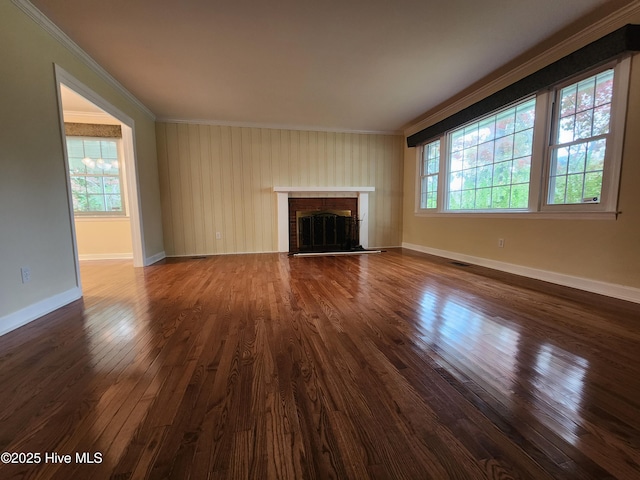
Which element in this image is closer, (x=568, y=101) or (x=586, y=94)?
(x=586, y=94)

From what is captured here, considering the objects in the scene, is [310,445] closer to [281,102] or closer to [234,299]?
[234,299]

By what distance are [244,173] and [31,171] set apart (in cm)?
316

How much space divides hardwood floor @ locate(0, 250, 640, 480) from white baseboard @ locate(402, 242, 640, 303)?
184 millimetres

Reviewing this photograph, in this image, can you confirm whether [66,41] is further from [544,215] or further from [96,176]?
[544,215]

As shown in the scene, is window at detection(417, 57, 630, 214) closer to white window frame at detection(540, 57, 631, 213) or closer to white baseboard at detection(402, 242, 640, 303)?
white window frame at detection(540, 57, 631, 213)

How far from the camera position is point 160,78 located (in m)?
3.26

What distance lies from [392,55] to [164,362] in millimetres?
3386

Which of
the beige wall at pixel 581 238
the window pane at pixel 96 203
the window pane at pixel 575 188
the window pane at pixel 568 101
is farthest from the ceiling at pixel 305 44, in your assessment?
the window pane at pixel 96 203

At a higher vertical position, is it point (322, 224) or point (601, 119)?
point (601, 119)

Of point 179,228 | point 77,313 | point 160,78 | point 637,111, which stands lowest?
point 77,313

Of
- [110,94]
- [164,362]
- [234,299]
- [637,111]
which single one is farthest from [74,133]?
[637,111]

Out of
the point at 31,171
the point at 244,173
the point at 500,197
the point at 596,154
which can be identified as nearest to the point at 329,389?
the point at 31,171

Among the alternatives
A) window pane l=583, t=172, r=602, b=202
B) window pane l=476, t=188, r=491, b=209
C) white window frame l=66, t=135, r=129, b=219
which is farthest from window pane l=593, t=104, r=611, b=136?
white window frame l=66, t=135, r=129, b=219

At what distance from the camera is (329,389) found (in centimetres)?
121
